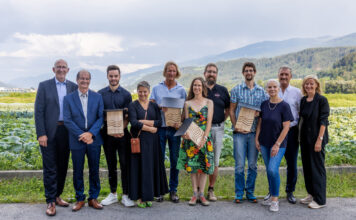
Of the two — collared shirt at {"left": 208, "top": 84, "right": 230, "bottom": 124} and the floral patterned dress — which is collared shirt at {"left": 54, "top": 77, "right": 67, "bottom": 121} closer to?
the floral patterned dress

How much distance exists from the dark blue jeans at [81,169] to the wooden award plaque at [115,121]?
461 mm

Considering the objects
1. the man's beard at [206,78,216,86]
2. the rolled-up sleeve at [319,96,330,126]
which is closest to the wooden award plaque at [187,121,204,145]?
the man's beard at [206,78,216,86]

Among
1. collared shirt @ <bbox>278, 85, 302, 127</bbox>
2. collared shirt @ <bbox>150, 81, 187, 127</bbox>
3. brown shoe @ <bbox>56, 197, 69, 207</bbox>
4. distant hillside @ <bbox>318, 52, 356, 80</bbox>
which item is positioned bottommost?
brown shoe @ <bbox>56, 197, 69, 207</bbox>

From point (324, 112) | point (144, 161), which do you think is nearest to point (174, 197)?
point (144, 161)

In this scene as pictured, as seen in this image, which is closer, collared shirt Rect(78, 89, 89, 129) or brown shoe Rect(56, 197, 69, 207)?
collared shirt Rect(78, 89, 89, 129)

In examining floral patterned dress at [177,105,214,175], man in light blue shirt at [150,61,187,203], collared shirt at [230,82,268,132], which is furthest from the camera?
man in light blue shirt at [150,61,187,203]

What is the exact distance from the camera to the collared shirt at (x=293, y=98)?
5.38 metres

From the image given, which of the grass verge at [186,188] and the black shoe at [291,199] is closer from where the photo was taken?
the black shoe at [291,199]

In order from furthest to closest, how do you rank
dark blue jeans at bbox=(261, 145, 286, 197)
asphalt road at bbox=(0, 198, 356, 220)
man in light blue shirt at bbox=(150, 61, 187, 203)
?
man in light blue shirt at bbox=(150, 61, 187, 203)
dark blue jeans at bbox=(261, 145, 286, 197)
asphalt road at bbox=(0, 198, 356, 220)

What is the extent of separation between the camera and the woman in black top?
16.8ft

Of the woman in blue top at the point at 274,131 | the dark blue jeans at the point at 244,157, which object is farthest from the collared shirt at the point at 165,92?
the woman in blue top at the point at 274,131

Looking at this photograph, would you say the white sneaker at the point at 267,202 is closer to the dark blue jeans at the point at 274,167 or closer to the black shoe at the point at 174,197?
the dark blue jeans at the point at 274,167

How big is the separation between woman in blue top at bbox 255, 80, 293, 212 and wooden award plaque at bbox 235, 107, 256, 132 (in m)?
0.19

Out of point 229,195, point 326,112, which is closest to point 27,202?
point 229,195
